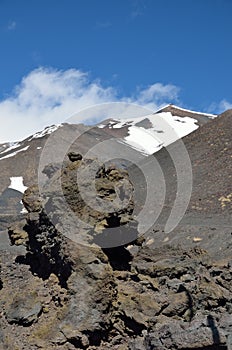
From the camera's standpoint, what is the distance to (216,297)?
12.0 m

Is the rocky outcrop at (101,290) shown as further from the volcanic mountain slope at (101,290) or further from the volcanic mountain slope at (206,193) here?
the volcanic mountain slope at (206,193)

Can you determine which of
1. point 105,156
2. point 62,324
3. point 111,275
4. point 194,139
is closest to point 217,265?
point 111,275

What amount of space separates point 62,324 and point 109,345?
0.97 meters

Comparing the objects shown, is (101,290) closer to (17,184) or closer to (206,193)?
(206,193)

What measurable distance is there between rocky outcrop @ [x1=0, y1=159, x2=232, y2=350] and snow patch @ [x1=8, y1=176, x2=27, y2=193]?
243ft

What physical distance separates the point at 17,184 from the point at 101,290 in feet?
268

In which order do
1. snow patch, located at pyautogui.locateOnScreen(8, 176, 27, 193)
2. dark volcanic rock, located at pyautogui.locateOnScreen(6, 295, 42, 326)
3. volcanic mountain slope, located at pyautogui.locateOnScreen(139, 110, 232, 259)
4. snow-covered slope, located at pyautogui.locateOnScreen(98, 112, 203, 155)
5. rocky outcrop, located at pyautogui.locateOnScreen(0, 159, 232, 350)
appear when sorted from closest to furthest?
rocky outcrop, located at pyautogui.locateOnScreen(0, 159, 232, 350)
dark volcanic rock, located at pyautogui.locateOnScreen(6, 295, 42, 326)
volcanic mountain slope, located at pyautogui.locateOnScreen(139, 110, 232, 259)
snow patch, located at pyautogui.locateOnScreen(8, 176, 27, 193)
snow-covered slope, located at pyautogui.locateOnScreen(98, 112, 203, 155)

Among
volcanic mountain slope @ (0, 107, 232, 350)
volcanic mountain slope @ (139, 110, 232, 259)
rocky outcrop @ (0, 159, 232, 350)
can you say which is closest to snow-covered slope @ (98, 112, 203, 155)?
volcanic mountain slope @ (139, 110, 232, 259)

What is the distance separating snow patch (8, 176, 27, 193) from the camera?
87.1 m

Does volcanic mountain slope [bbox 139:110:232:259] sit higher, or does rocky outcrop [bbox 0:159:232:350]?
volcanic mountain slope [bbox 139:110:232:259]

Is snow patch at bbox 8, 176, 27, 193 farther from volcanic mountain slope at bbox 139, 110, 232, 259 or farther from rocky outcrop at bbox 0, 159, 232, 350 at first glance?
rocky outcrop at bbox 0, 159, 232, 350

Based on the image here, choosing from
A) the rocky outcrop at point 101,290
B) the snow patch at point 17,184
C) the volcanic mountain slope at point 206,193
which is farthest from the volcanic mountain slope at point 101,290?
the snow patch at point 17,184

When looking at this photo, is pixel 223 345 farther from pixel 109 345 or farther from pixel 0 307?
pixel 0 307

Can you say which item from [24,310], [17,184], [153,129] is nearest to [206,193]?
[24,310]
